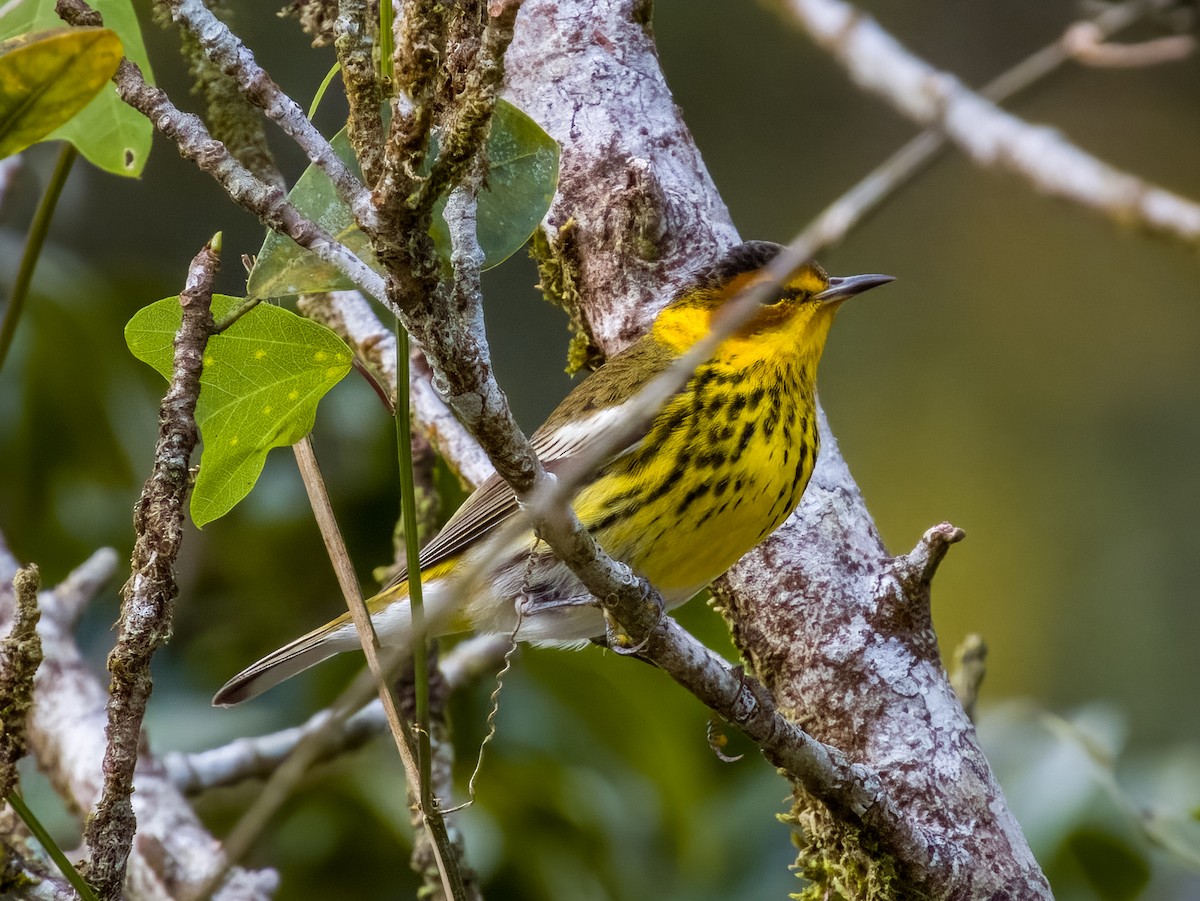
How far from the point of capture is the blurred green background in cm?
313

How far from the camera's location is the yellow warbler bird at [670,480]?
2.49 metres

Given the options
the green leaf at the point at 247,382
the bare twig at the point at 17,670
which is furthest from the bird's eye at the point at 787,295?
the bare twig at the point at 17,670

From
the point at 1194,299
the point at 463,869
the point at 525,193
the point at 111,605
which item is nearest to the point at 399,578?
the point at 463,869

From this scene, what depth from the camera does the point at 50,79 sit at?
4.42 ft

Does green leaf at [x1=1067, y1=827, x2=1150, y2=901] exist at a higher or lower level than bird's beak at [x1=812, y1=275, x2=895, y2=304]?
lower

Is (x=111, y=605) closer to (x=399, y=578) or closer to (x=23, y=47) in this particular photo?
(x=399, y=578)

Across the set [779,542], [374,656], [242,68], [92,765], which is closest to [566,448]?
[779,542]

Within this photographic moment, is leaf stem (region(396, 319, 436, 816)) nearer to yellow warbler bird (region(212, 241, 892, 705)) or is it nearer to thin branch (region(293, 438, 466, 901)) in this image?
thin branch (region(293, 438, 466, 901))

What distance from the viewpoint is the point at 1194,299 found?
8133 millimetres

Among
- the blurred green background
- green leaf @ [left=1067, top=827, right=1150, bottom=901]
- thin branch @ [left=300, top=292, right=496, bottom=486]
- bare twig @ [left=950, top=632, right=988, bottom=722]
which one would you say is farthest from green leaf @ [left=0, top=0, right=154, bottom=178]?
green leaf @ [left=1067, top=827, right=1150, bottom=901]

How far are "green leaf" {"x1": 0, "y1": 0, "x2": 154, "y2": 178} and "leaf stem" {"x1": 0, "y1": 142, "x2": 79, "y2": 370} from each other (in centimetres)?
11

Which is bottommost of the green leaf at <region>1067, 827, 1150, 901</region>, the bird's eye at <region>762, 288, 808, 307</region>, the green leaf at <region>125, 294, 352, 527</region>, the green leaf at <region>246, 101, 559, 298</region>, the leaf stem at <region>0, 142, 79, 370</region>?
the green leaf at <region>1067, 827, 1150, 901</region>

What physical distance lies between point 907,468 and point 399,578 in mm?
5455

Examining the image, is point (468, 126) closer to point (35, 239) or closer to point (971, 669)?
point (35, 239)
